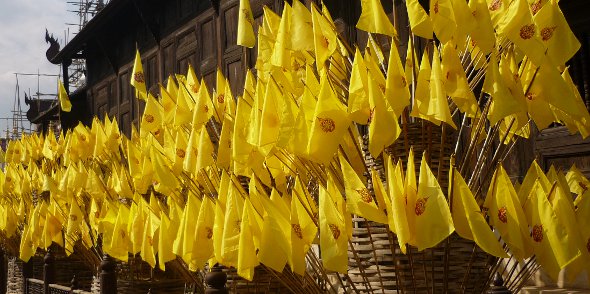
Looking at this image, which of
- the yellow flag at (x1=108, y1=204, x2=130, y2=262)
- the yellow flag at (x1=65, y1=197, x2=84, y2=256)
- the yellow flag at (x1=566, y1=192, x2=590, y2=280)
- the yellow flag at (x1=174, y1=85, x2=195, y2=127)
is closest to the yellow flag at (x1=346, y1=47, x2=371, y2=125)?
the yellow flag at (x1=566, y1=192, x2=590, y2=280)

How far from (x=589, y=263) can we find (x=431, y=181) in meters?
0.41

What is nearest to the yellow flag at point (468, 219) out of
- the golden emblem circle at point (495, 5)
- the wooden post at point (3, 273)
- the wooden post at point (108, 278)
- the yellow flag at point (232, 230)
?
the golden emblem circle at point (495, 5)

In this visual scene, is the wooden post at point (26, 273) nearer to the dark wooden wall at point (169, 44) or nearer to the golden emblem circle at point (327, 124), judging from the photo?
the dark wooden wall at point (169, 44)

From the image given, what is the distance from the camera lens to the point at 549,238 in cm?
152

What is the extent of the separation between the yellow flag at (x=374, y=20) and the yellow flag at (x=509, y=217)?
444 mm

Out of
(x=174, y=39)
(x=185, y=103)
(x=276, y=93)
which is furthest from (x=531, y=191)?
(x=174, y=39)

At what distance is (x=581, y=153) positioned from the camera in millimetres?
3438

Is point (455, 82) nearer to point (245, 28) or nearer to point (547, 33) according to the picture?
point (547, 33)

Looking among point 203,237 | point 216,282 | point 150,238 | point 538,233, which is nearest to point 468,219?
point 538,233

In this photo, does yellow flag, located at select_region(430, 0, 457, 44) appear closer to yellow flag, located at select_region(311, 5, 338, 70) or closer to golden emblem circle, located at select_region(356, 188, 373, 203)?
yellow flag, located at select_region(311, 5, 338, 70)

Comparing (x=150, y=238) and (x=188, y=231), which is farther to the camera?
(x=150, y=238)

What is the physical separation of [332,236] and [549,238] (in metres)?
0.46

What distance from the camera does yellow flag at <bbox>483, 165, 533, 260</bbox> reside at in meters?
1.53

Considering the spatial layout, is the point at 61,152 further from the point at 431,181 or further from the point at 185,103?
the point at 431,181
